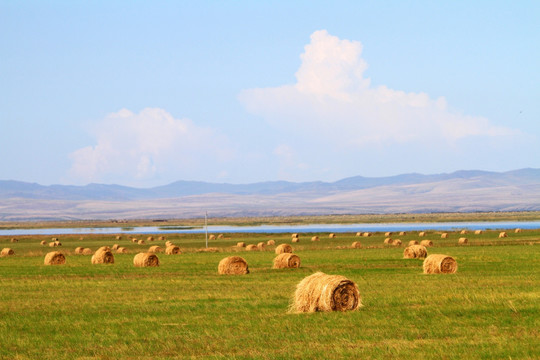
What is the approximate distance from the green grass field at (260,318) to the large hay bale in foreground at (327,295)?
473 mm

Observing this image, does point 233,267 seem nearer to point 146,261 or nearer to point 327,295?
point 146,261

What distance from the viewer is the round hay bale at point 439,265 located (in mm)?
36188

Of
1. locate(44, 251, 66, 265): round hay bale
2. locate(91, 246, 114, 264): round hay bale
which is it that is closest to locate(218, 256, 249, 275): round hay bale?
locate(91, 246, 114, 264): round hay bale

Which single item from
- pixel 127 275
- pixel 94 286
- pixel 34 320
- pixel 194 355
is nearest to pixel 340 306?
pixel 194 355

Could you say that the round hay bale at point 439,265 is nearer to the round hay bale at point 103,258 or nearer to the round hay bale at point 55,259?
the round hay bale at point 103,258

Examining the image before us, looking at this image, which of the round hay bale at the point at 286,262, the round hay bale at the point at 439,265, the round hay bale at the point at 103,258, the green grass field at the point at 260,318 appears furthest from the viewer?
the round hay bale at the point at 103,258

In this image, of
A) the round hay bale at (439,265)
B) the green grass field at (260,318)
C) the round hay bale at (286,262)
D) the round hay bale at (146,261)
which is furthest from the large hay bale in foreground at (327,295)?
the round hay bale at (146,261)

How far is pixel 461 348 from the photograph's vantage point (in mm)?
17312

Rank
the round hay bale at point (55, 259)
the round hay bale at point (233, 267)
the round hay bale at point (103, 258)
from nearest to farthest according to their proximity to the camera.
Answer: the round hay bale at point (233, 267) < the round hay bale at point (55, 259) < the round hay bale at point (103, 258)

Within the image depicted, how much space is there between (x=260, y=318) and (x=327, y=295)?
6.31 ft

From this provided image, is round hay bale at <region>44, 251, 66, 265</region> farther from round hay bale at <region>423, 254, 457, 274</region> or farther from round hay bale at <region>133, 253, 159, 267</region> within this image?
round hay bale at <region>423, 254, 457, 274</region>

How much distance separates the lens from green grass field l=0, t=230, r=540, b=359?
17719 millimetres

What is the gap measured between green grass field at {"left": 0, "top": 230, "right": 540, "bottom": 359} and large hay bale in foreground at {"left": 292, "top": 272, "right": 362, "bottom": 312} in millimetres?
473

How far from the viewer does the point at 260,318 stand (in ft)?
74.3
